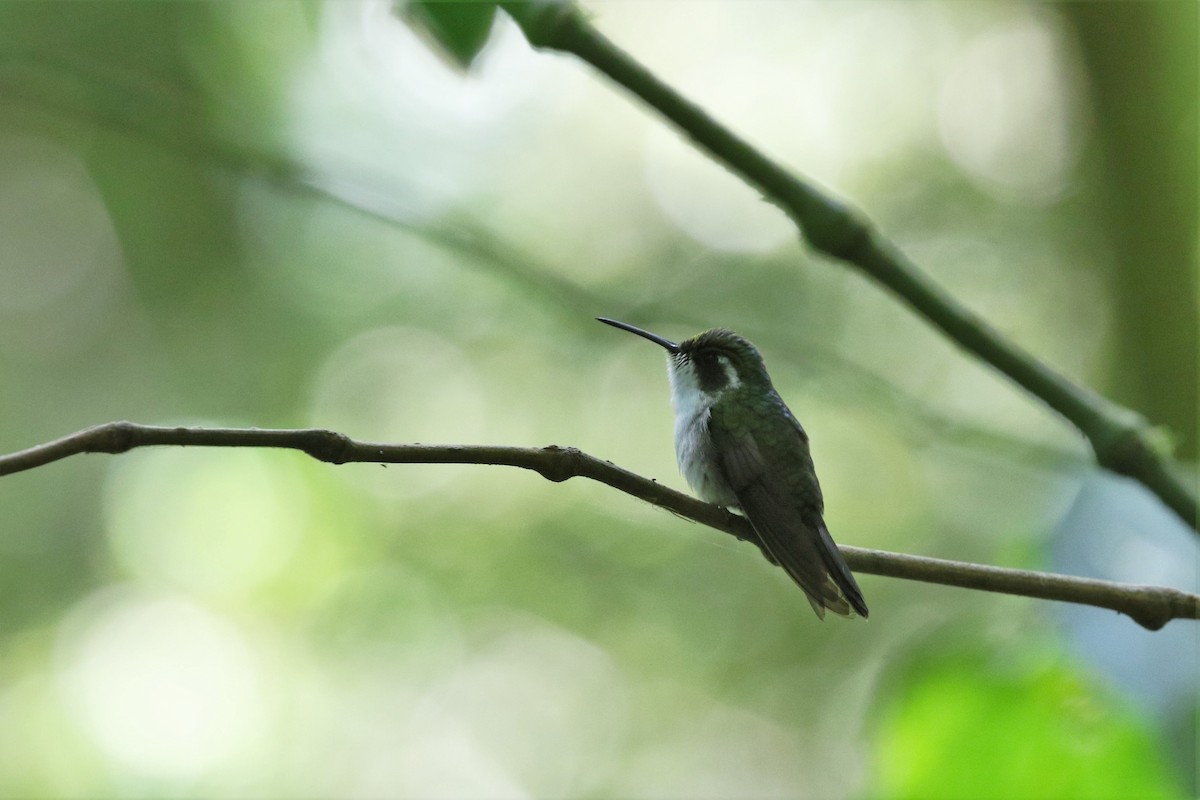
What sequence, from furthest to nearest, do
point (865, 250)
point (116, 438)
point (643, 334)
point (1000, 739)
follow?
point (643, 334) < point (1000, 739) < point (865, 250) < point (116, 438)

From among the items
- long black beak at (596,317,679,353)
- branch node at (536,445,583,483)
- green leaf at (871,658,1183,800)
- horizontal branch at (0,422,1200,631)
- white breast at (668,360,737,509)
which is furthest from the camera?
white breast at (668,360,737,509)

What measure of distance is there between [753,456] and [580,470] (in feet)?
5.82

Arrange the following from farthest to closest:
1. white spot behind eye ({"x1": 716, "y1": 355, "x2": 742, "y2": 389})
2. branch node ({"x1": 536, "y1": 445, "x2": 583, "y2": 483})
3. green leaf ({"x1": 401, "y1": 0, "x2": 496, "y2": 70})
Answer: white spot behind eye ({"x1": 716, "y1": 355, "x2": 742, "y2": 389}), branch node ({"x1": 536, "y1": 445, "x2": 583, "y2": 483}), green leaf ({"x1": 401, "y1": 0, "x2": 496, "y2": 70})

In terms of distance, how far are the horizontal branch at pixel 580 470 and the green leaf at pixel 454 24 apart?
0.47 meters

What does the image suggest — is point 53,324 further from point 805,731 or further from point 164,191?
point 805,731

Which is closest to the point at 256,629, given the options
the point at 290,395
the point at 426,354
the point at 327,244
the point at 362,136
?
the point at 290,395

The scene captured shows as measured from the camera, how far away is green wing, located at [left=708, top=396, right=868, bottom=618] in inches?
93.1

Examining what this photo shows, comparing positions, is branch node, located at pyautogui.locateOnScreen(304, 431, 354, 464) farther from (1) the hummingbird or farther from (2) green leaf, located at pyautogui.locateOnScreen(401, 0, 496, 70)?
(1) the hummingbird

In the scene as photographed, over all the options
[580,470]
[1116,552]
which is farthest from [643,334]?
[580,470]

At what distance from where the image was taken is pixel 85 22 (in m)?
7.69

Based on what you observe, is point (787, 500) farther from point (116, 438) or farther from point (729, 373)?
point (116, 438)

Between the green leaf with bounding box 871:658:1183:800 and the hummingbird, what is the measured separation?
0.38 meters

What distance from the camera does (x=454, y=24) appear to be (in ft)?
3.53

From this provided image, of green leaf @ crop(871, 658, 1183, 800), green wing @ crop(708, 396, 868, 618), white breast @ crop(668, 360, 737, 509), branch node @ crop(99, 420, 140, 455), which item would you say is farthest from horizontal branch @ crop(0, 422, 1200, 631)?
white breast @ crop(668, 360, 737, 509)
